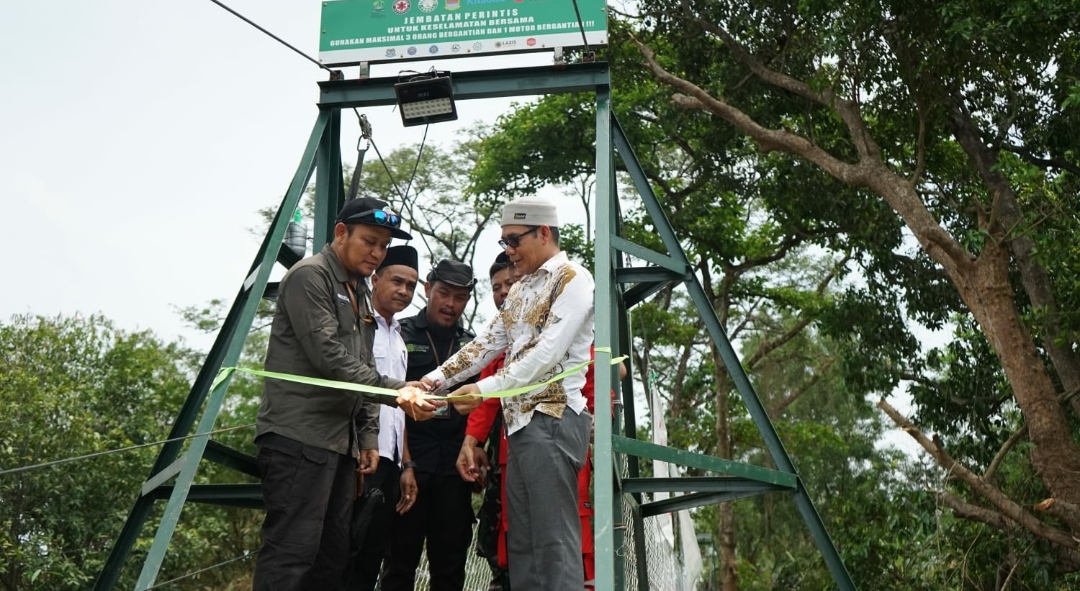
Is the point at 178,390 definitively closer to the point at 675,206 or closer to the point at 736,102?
the point at 675,206

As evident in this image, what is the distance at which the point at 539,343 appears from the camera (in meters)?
3.69

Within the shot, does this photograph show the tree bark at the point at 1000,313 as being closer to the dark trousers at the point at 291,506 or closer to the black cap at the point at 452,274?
the black cap at the point at 452,274

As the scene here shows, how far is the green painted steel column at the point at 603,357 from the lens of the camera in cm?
335

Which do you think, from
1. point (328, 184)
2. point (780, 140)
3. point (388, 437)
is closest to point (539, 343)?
point (388, 437)

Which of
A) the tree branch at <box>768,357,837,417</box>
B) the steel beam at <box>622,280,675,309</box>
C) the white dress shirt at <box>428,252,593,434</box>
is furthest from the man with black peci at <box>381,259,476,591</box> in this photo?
the tree branch at <box>768,357,837,417</box>

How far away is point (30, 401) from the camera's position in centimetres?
1430

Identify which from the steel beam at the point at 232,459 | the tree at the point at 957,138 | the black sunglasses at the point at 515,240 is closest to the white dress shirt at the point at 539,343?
the black sunglasses at the point at 515,240

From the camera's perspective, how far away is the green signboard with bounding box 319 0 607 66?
15.7ft

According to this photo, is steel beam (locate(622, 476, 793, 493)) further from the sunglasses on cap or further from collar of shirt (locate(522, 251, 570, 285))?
the sunglasses on cap

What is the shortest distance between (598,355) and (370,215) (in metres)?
0.97

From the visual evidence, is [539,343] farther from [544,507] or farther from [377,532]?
[377,532]

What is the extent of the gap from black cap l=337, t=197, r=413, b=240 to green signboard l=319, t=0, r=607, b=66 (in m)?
1.18

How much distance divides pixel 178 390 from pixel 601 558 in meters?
16.6

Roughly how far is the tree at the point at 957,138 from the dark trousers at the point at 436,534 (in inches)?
176
